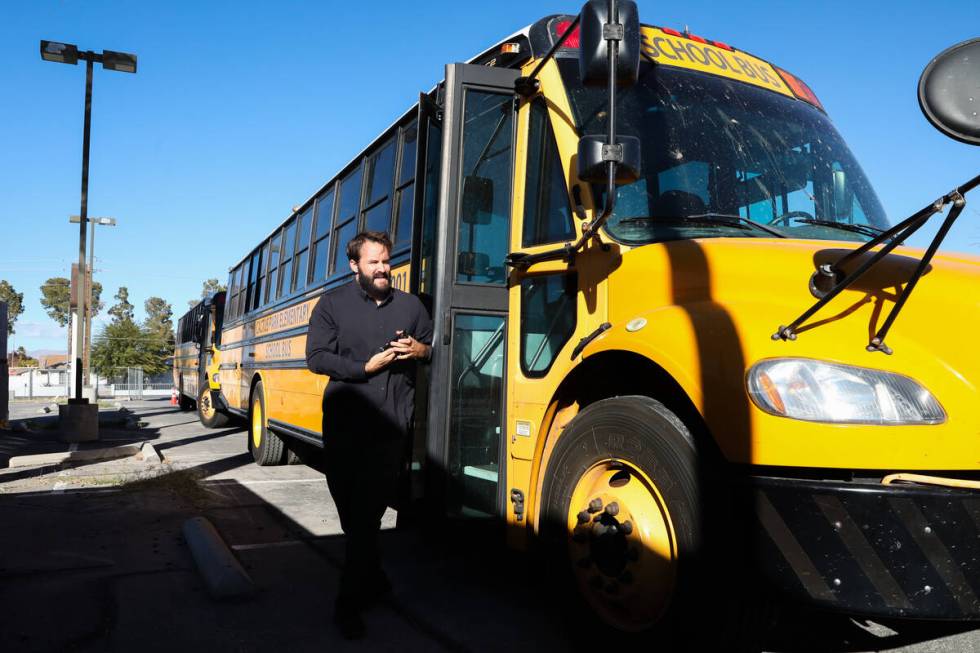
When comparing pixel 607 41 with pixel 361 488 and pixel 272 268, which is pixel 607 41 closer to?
pixel 361 488

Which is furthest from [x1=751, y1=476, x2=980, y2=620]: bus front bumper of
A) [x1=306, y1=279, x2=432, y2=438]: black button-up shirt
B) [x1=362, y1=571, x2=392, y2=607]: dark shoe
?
[x1=362, y1=571, x2=392, y2=607]: dark shoe

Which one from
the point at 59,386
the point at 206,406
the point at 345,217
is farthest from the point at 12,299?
the point at 345,217

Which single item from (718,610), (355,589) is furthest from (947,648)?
(355,589)

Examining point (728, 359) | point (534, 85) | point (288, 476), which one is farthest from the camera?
point (288, 476)

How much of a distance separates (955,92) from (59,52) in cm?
1602

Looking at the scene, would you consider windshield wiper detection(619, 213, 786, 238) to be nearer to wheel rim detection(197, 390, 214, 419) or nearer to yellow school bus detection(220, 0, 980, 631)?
yellow school bus detection(220, 0, 980, 631)

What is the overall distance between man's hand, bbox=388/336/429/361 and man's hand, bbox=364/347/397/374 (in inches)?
1.2

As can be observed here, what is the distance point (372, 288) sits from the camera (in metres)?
4.00

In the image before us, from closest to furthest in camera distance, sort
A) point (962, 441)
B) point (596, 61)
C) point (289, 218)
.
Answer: point (962, 441)
point (596, 61)
point (289, 218)

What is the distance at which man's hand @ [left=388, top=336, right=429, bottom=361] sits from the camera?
12.4 ft

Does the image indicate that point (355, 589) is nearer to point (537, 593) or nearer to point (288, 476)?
point (537, 593)

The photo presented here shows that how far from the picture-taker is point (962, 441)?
2268 millimetres

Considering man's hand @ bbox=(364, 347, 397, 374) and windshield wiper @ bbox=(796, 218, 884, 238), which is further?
man's hand @ bbox=(364, 347, 397, 374)

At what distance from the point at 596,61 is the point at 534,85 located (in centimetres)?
119
